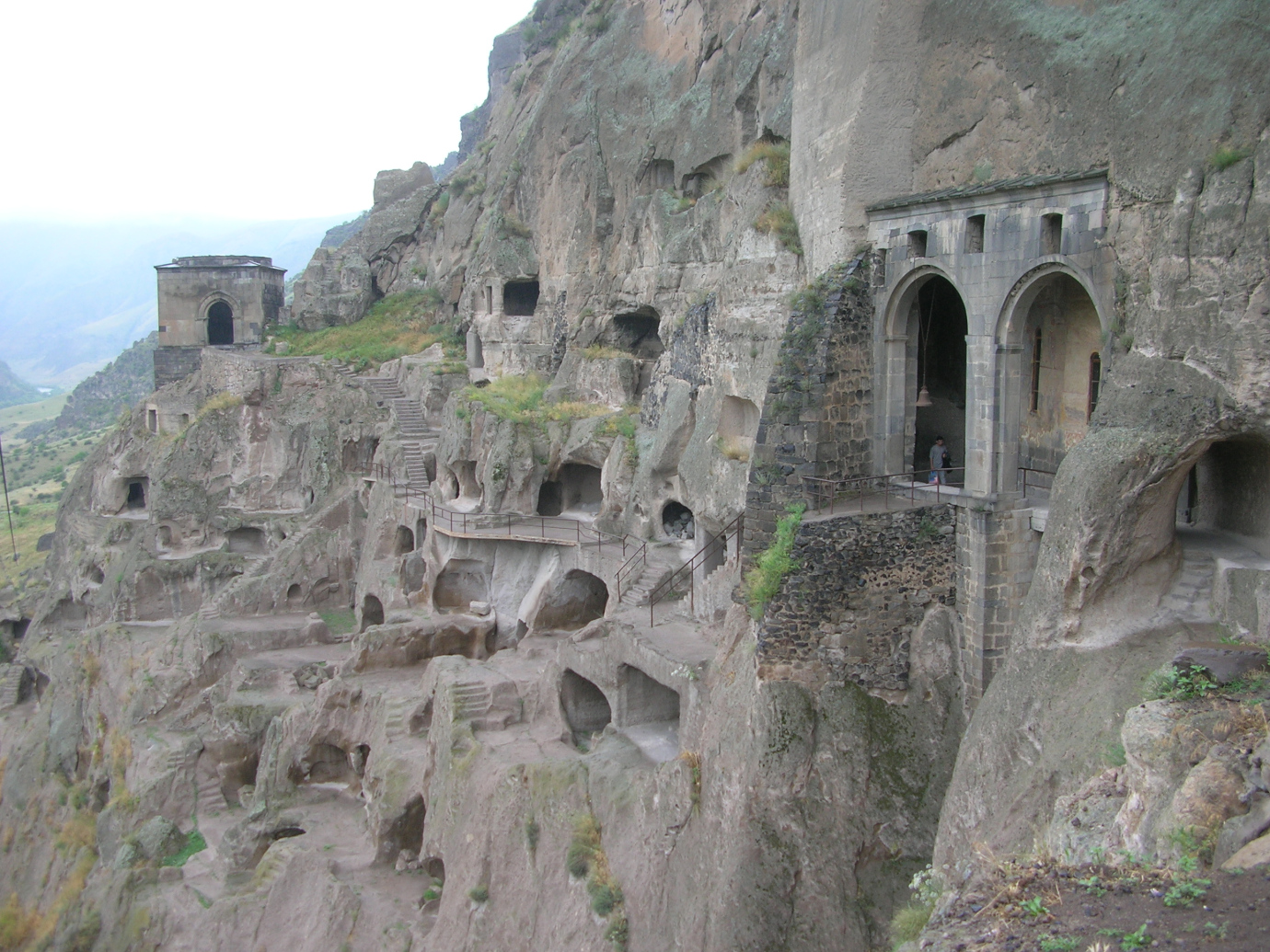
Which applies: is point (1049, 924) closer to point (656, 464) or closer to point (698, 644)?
point (698, 644)

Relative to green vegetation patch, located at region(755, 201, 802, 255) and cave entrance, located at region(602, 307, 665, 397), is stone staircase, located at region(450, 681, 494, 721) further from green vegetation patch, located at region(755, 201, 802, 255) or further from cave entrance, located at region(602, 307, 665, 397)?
cave entrance, located at region(602, 307, 665, 397)

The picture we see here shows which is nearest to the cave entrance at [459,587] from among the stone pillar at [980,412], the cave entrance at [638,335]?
the cave entrance at [638,335]

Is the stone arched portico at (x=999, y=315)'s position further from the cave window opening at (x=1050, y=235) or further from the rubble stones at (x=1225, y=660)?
the rubble stones at (x=1225, y=660)

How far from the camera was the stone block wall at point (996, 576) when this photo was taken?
13969 mm

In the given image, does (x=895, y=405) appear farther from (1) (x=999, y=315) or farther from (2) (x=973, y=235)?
(2) (x=973, y=235)

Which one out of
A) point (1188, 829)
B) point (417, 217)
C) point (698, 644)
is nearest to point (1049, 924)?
point (1188, 829)

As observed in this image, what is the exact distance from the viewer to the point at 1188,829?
302 inches

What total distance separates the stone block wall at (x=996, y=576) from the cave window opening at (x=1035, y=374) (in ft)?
8.42

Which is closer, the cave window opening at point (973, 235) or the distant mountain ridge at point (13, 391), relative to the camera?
the cave window opening at point (973, 235)

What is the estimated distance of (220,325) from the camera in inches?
1898

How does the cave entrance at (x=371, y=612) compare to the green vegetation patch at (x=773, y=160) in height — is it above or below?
below

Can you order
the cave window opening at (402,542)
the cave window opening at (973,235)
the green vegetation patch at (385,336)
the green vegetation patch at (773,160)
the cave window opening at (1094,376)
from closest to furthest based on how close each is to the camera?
the cave window opening at (973,235) < the cave window opening at (1094,376) < the green vegetation patch at (773,160) < the cave window opening at (402,542) < the green vegetation patch at (385,336)

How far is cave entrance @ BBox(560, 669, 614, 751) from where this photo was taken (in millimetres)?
20422

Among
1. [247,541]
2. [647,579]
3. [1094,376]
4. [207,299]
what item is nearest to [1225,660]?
[1094,376]
